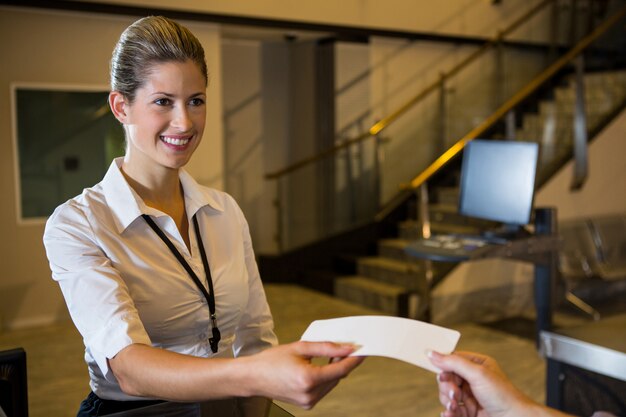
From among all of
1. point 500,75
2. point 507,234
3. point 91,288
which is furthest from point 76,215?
point 500,75

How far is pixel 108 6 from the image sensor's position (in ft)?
19.5

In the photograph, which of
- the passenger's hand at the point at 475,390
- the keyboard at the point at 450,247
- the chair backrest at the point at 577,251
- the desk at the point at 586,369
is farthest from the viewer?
the chair backrest at the point at 577,251

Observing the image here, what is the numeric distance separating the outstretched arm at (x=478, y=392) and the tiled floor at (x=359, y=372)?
1.51 m

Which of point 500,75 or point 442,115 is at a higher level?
point 500,75

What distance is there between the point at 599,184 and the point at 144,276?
20.7 ft

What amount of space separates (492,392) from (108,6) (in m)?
5.54

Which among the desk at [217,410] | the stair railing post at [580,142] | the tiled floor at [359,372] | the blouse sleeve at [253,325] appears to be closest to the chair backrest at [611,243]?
the stair railing post at [580,142]

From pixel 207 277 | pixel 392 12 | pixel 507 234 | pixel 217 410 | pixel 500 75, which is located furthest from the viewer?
pixel 500 75

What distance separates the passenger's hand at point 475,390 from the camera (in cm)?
125

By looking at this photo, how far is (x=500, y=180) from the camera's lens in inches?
188

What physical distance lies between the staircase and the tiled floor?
1.06 ft

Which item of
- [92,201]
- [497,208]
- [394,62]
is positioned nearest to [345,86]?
[394,62]

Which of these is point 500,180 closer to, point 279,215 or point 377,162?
point 377,162

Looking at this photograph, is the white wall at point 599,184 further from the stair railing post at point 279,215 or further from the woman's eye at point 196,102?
the woman's eye at point 196,102
